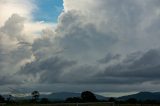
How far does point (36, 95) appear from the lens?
4141 inches

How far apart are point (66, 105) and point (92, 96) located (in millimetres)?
45179

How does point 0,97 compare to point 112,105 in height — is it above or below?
above

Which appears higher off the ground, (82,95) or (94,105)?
(82,95)

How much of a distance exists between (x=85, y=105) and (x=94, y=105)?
162 cm

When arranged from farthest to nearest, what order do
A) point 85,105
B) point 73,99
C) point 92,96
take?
point 92,96
point 73,99
point 85,105

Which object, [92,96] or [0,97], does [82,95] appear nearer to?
[92,96]

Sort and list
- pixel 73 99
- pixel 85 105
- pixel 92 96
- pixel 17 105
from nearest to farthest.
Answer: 1. pixel 85 105
2. pixel 17 105
3. pixel 73 99
4. pixel 92 96

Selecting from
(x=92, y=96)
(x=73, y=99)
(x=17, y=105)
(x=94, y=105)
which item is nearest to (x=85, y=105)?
(x=94, y=105)

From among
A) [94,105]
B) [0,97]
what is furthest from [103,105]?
[0,97]

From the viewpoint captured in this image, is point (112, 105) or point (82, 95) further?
point (82, 95)

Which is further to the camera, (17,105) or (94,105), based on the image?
(17,105)

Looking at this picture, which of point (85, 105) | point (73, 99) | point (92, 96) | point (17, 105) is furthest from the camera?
point (92, 96)

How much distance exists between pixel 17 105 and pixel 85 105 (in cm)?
1097

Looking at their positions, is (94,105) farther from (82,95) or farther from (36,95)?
(36,95)
